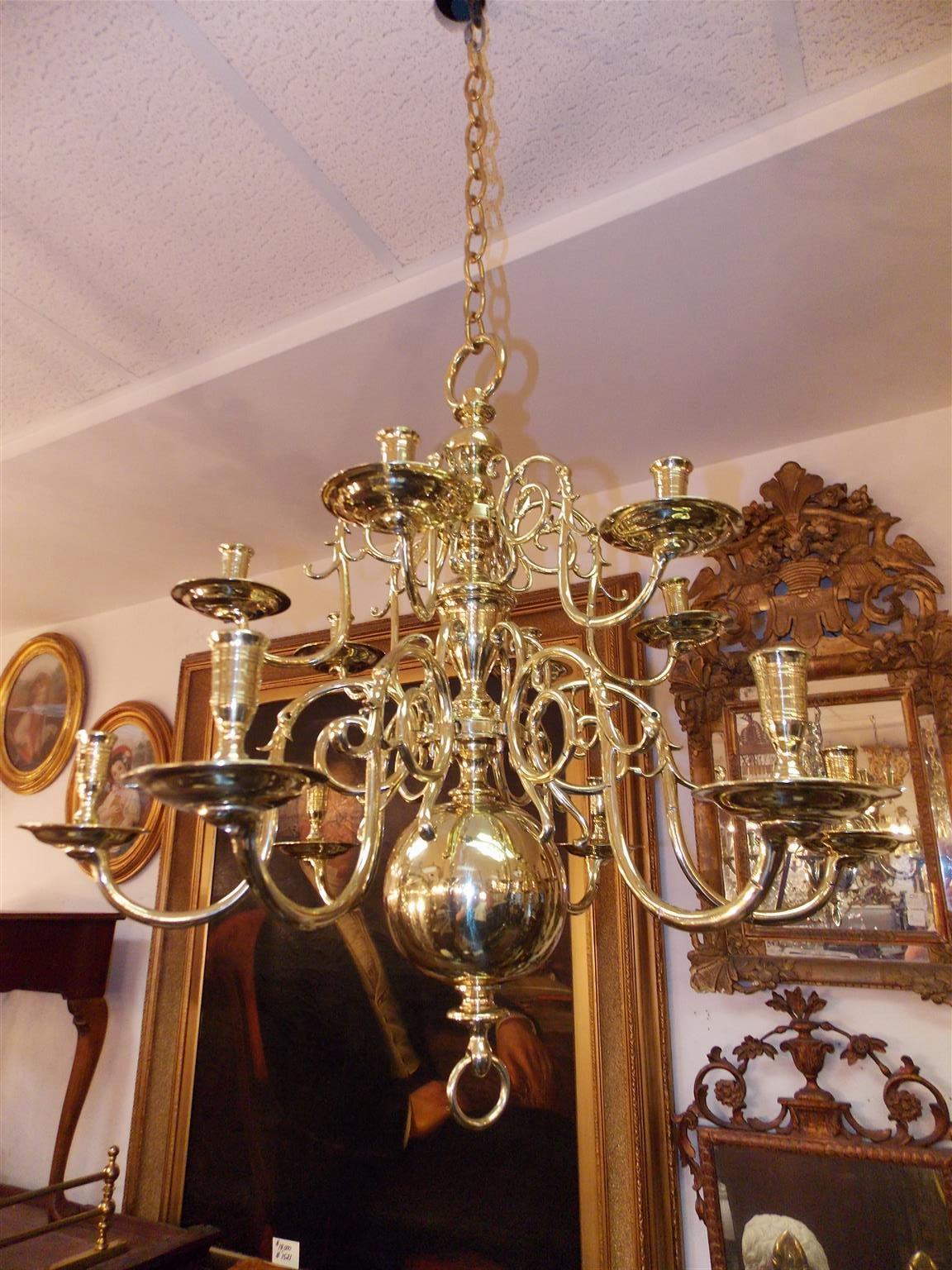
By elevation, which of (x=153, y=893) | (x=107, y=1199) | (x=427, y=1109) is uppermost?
(x=153, y=893)

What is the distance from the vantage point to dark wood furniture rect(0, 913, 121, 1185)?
8.73ft

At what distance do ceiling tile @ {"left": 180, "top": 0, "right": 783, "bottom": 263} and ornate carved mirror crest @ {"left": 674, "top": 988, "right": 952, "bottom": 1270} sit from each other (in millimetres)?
1844

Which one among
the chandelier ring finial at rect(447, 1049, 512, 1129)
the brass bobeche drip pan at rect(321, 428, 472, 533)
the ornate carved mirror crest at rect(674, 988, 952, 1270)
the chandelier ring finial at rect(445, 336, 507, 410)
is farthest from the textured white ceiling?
the ornate carved mirror crest at rect(674, 988, 952, 1270)

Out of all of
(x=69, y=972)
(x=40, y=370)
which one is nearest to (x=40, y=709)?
(x=69, y=972)

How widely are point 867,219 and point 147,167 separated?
1379 millimetres

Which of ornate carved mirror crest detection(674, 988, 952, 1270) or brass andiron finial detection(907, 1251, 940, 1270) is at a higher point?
ornate carved mirror crest detection(674, 988, 952, 1270)

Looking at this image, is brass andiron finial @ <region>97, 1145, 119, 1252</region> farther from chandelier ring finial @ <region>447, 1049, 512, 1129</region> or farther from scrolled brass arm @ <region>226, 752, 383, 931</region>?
scrolled brass arm @ <region>226, 752, 383, 931</region>

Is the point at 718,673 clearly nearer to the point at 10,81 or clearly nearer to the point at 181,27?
the point at 181,27

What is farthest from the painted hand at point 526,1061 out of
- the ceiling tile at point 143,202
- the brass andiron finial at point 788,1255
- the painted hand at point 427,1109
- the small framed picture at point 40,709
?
the small framed picture at point 40,709

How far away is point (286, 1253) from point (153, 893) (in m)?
1.28

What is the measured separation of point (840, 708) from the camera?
6.40 ft

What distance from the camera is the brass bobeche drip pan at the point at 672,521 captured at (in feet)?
3.12

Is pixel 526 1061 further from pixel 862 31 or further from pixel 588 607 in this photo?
pixel 862 31

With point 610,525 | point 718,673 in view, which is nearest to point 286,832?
point 718,673
